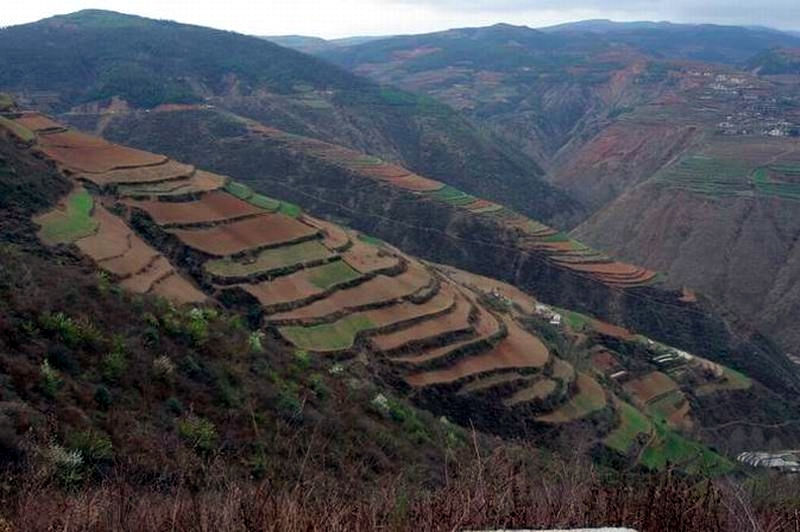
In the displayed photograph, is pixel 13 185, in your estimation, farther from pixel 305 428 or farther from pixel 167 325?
pixel 305 428

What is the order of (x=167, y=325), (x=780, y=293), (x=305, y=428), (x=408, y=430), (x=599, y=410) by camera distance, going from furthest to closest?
(x=780, y=293) → (x=599, y=410) → (x=408, y=430) → (x=167, y=325) → (x=305, y=428)

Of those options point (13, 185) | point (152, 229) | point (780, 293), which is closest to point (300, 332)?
point (152, 229)

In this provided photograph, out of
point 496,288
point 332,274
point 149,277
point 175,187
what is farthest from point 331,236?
point 496,288

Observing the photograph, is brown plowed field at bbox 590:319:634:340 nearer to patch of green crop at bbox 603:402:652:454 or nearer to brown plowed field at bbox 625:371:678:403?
brown plowed field at bbox 625:371:678:403

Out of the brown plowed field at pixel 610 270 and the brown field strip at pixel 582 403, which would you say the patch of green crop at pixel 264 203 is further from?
the brown plowed field at pixel 610 270

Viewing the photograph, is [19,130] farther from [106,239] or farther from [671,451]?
[671,451]

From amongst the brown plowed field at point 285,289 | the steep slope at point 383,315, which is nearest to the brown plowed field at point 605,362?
the steep slope at point 383,315
